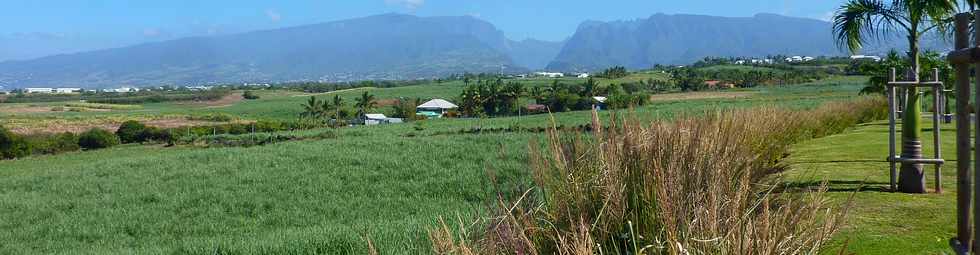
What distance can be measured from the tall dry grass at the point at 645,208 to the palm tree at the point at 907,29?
3724 mm

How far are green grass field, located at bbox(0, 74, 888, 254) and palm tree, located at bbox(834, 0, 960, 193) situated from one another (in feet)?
4.50

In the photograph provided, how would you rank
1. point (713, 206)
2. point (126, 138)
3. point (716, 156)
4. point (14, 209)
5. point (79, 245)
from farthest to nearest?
point (126, 138), point (14, 209), point (79, 245), point (716, 156), point (713, 206)

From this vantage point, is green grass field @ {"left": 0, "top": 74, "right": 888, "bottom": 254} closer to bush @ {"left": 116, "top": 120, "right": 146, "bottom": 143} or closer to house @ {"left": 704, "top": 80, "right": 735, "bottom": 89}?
bush @ {"left": 116, "top": 120, "right": 146, "bottom": 143}

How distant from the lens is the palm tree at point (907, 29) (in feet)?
24.6

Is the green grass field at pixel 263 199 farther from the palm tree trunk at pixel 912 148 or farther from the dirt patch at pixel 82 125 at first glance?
the dirt patch at pixel 82 125

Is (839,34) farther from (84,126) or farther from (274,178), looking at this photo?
(84,126)

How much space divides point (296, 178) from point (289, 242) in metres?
13.6

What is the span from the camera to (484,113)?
8575 centimetres

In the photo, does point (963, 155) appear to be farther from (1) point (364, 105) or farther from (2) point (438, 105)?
(2) point (438, 105)

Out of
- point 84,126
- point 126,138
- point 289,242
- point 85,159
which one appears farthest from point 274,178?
point 84,126

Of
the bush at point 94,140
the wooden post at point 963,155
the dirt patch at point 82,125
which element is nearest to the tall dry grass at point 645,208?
the wooden post at point 963,155

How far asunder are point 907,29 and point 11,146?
171ft

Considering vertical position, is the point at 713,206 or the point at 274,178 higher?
the point at 713,206

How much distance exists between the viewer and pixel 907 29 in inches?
344
